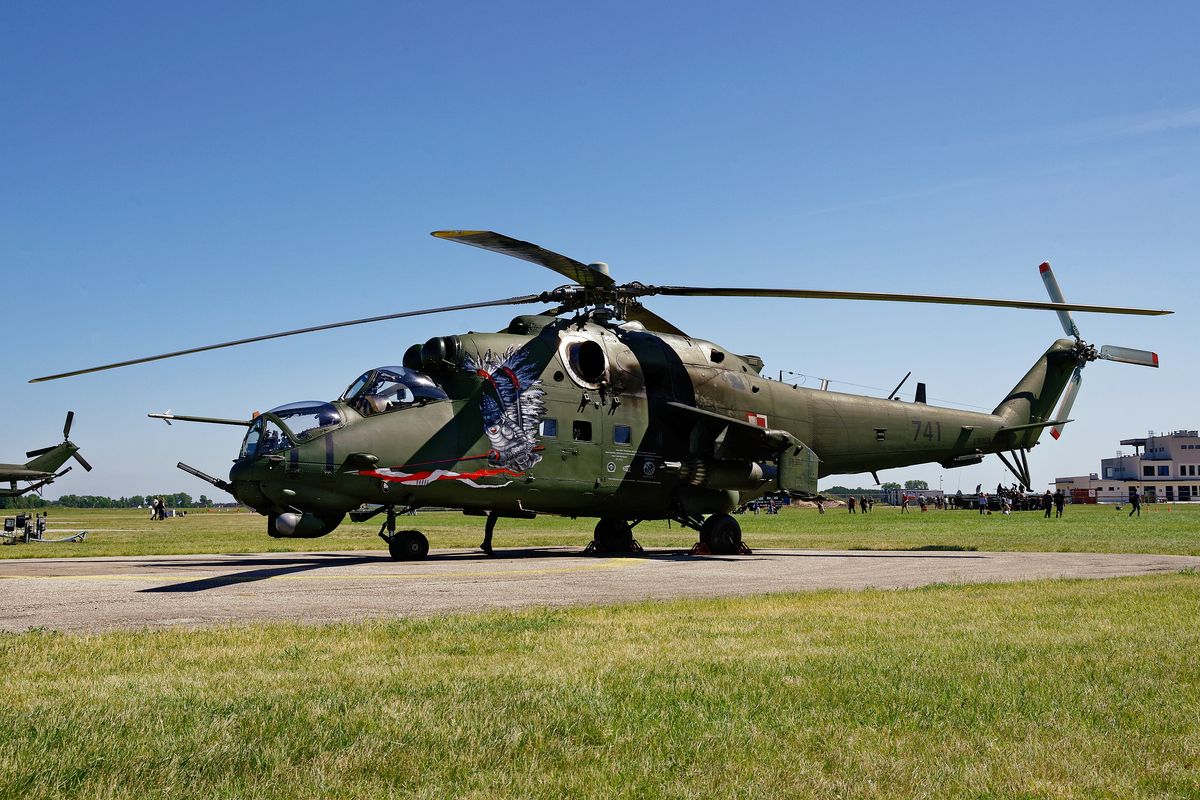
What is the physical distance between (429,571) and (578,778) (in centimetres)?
1246

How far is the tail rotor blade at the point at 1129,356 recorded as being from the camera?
2912cm

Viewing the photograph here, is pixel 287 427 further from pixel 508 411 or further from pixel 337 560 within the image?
pixel 508 411

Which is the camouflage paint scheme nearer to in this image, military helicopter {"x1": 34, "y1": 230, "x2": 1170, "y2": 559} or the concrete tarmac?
military helicopter {"x1": 34, "y1": 230, "x2": 1170, "y2": 559}

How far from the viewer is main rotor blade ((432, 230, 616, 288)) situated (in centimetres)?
1694

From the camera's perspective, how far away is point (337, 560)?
19859 millimetres

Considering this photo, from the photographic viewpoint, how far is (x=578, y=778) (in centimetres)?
441

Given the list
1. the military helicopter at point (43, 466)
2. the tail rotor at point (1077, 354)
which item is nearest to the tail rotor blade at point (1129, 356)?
the tail rotor at point (1077, 354)

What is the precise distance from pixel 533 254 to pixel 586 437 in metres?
4.62

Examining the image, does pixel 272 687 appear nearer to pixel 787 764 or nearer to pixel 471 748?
pixel 471 748

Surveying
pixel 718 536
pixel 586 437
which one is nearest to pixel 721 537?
pixel 718 536

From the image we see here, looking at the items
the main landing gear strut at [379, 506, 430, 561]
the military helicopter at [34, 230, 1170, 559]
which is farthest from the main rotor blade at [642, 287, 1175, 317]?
the main landing gear strut at [379, 506, 430, 561]

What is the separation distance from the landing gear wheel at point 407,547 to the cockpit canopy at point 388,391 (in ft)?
8.93

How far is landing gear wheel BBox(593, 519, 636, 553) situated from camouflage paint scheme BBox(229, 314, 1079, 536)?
1.08 m

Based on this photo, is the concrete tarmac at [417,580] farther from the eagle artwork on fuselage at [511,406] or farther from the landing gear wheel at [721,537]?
the eagle artwork on fuselage at [511,406]
